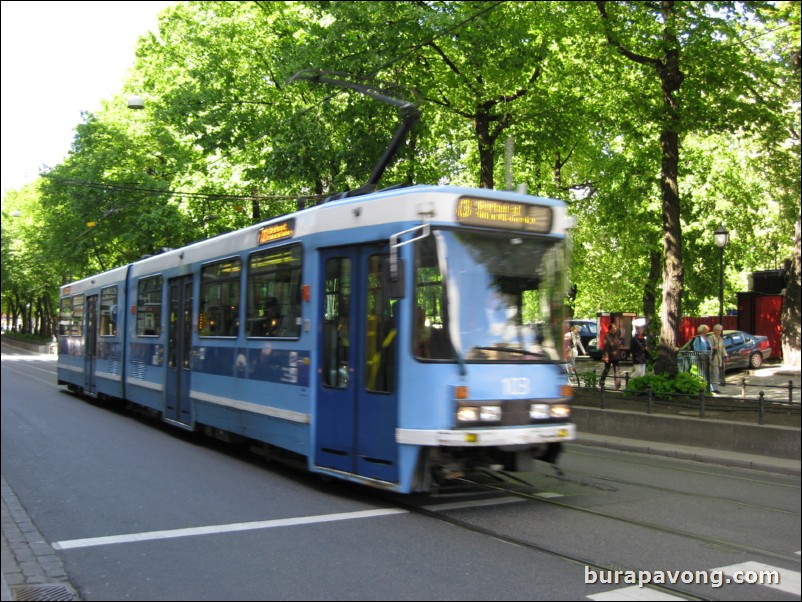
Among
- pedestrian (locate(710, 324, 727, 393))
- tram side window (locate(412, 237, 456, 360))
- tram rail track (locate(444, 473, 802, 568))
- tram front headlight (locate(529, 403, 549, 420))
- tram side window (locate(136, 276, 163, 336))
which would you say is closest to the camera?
tram rail track (locate(444, 473, 802, 568))

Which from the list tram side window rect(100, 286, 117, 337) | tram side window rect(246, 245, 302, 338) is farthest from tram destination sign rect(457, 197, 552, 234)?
tram side window rect(100, 286, 117, 337)

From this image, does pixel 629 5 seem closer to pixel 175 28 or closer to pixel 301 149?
pixel 301 149

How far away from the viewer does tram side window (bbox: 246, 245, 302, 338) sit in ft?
30.8

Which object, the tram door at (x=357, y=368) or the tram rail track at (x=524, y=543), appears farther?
the tram door at (x=357, y=368)

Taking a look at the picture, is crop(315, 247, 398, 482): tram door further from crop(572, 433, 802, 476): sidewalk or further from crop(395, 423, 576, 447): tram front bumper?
crop(572, 433, 802, 476): sidewalk

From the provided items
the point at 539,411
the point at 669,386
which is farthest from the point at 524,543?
the point at 669,386

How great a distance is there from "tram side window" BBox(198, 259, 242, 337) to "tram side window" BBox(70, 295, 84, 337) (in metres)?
9.76

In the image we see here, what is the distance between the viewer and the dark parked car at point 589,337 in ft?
125

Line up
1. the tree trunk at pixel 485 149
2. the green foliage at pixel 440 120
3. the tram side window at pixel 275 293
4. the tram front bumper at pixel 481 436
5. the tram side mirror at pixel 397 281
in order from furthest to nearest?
1. the tree trunk at pixel 485 149
2. the green foliage at pixel 440 120
3. the tram side window at pixel 275 293
4. the tram side mirror at pixel 397 281
5. the tram front bumper at pixel 481 436

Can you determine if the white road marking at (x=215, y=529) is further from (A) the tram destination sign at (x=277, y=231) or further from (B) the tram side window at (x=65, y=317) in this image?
(B) the tram side window at (x=65, y=317)

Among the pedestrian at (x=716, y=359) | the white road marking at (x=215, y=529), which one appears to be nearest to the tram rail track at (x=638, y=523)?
the white road marking at (x=215, y=529)

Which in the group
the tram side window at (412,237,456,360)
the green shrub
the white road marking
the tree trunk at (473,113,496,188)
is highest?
the tree trunk at (473,113,496,188)

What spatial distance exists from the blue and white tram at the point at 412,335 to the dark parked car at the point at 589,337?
29688 mm

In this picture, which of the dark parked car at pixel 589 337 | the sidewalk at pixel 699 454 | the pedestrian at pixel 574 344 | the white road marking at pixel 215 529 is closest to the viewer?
the white road marking at pixel 215 529
